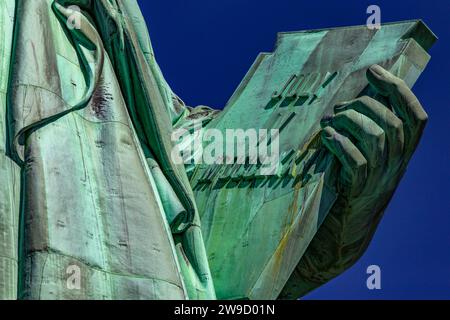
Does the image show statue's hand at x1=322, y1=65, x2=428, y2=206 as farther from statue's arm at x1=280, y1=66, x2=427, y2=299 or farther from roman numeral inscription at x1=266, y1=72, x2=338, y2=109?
roman numeral inscription at x1=266, y1=72, x2=338, y2=109

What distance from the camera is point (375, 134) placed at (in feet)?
56.6

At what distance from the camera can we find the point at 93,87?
647 inches

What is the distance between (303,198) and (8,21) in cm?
274

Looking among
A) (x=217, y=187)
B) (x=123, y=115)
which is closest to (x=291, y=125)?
(x=217, y=187)

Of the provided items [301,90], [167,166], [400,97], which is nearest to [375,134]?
[400,97]

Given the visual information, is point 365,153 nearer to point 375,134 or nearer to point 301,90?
point 375,134

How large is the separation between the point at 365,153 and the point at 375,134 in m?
0.20

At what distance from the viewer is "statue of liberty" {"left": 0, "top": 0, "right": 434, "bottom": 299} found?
15.3 meters

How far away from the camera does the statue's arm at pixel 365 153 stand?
17266 mm

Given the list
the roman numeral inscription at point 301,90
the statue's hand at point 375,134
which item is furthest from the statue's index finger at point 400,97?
the roman numeral inscription at point 301,90

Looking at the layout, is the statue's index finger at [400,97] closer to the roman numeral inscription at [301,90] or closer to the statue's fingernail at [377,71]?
the statue's fingernail at [377,71]

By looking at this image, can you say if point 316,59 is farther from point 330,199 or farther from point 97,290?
point 97,290
